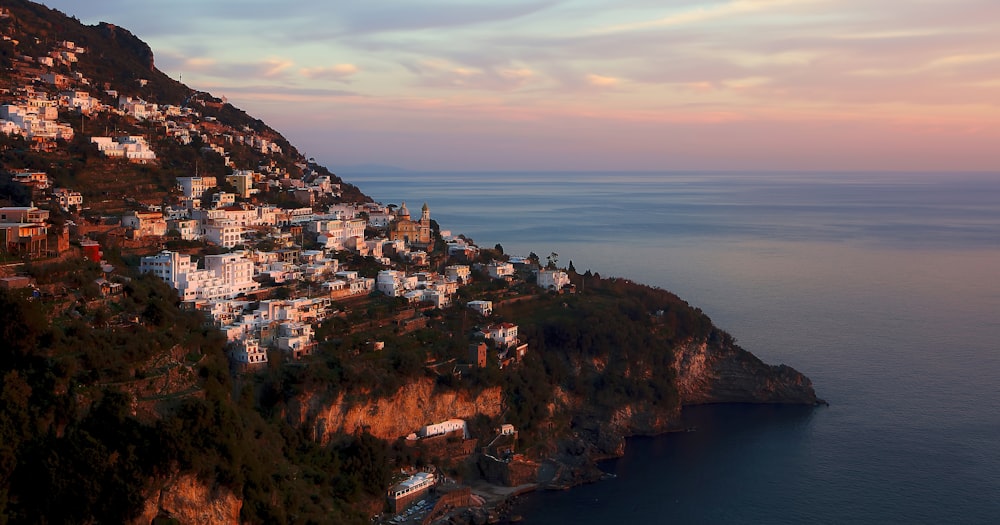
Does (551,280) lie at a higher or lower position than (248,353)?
higher

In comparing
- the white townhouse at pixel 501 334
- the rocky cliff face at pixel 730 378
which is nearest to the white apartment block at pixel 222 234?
the white townhouse at pixel 501 334

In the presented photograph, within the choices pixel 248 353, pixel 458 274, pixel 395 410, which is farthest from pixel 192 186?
pixel 395 410

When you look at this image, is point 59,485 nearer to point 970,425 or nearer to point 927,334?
point 970,425

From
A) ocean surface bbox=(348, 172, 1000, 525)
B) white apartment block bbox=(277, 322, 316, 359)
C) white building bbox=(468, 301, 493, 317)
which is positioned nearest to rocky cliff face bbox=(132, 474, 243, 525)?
white apartment block bbox=(277, 322, 316, 359)

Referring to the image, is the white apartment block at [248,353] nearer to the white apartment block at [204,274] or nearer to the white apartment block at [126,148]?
the white apartment block at [204,274]

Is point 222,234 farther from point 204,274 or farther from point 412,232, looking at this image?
point 412,232

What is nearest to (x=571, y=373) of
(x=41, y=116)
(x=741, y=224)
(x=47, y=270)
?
(x=47, y=270)
